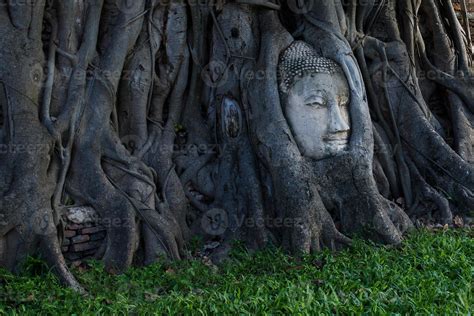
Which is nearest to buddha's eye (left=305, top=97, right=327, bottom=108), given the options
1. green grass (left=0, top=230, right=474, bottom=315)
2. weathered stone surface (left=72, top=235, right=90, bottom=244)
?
green grass (left=0, top=230, right=474, bottom=315)

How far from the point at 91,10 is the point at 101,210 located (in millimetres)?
1772

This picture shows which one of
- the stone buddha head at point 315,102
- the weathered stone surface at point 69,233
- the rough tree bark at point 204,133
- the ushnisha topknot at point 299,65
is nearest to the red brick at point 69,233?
the weathered stone surface at point 69,233

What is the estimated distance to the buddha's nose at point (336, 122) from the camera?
17.0ft

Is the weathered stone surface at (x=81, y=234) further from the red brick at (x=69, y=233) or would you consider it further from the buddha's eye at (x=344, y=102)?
the buddha's eye at (x=344, y=102)

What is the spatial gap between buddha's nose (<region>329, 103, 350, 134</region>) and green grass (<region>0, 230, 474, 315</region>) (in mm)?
1070

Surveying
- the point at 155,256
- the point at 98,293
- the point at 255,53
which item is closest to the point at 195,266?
the point at 155,256

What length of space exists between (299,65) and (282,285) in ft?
7.49

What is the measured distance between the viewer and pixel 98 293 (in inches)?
155

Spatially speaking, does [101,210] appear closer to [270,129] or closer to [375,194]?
[270,129]

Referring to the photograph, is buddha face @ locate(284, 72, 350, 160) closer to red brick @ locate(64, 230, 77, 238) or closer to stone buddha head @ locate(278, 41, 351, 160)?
stone buddha head @ locate(278, 41, 351, 160)

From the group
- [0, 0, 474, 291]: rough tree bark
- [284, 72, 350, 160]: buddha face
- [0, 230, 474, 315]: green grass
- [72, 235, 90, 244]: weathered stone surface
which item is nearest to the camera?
[0, 230, 474, 315]: green grass

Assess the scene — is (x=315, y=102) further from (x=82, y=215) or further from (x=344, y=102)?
(x=82, y=215)

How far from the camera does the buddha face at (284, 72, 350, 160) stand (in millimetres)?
5195

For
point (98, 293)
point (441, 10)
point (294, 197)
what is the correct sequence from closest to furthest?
point (98, 293) < point (294, 197) < point (441, 10)
